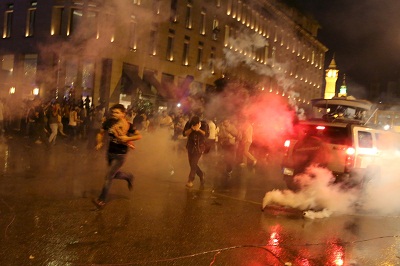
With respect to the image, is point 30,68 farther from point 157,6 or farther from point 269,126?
point 269,126

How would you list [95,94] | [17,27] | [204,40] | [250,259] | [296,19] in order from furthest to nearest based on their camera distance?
[296,19], [204,40], [17,27], [95,94], [250,259]

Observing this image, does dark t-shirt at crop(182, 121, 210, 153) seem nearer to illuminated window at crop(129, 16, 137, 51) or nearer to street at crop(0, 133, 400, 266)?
street at crop(0, 133, 400, 266)

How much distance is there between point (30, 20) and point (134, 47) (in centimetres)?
666

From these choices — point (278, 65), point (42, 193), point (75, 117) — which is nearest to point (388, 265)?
point (42, 193)

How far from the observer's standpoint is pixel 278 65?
122 ft

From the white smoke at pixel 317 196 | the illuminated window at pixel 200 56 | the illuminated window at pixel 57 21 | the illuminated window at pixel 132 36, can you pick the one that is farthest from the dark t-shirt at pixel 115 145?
the illuminated window at pixel 200 56

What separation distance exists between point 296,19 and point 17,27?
31170mm

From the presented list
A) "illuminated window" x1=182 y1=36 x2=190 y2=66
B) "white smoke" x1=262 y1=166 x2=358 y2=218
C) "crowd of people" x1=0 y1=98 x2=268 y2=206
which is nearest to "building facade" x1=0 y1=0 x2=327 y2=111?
"illuminated window" x1=182 y1=36 x2=190 y2=66

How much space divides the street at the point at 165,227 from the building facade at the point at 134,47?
13763 mm

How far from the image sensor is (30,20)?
2425cm

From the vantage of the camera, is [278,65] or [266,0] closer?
[266,0]

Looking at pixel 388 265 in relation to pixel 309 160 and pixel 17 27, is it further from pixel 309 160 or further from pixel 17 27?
pixel 17 27

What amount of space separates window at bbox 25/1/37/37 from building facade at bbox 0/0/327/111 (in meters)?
0.06

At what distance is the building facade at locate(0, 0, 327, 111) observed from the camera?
22031 millimetres
